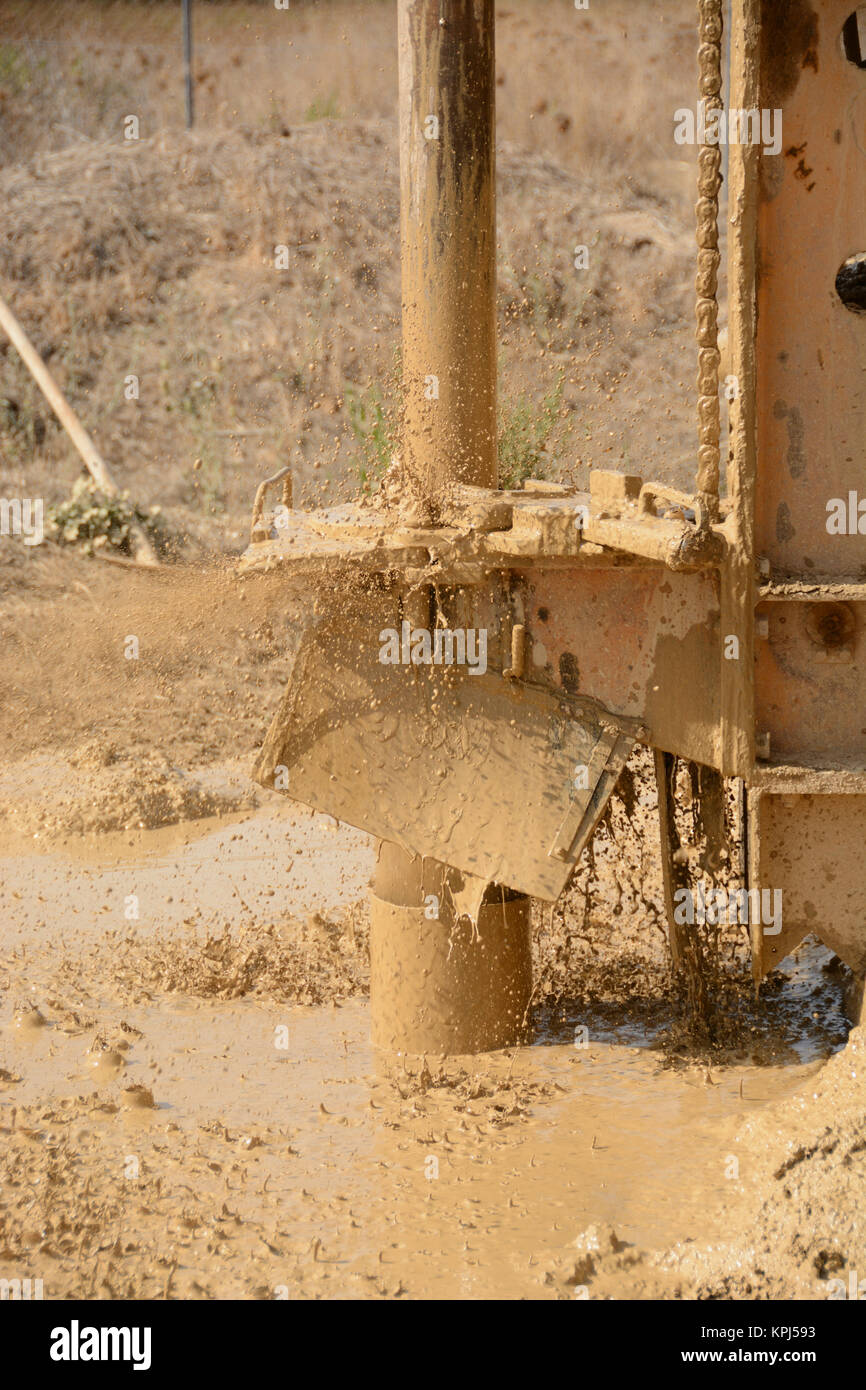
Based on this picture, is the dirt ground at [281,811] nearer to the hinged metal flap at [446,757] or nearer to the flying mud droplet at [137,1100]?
the flying mud droplet at [137,1100]

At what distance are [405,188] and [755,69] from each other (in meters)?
1.26

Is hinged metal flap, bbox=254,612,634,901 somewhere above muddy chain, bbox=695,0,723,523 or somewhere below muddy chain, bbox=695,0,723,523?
below

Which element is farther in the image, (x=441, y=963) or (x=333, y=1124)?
(x=441, y=963)

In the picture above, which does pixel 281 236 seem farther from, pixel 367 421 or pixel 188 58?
pixel 367 421

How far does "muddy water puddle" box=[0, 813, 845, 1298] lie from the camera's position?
12.7 feet

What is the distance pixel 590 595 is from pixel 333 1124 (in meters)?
1.92

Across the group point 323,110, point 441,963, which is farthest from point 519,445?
point 323,110

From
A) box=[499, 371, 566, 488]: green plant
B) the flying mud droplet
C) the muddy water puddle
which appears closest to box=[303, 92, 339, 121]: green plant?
box=[499, 371, 566, 488]: green plant

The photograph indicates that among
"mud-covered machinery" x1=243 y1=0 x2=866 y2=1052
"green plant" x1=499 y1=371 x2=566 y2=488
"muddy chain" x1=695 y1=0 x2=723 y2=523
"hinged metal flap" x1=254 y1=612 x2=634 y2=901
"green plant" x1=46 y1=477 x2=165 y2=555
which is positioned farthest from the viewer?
"green plant" x1=46 y1=477 x2=165 y2=555

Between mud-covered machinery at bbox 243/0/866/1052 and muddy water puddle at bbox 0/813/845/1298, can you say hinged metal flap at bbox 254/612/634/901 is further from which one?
muddy water puddle at bbox 0/813/845/1298

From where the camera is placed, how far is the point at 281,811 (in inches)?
314

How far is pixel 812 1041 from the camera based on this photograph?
520 cm

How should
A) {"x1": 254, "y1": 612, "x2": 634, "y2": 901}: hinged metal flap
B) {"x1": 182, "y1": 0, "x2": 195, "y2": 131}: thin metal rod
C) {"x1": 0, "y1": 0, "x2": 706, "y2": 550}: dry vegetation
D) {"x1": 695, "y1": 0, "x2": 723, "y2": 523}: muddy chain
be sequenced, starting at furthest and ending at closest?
{"x1": 182, "y1": 0, "x2": 195, "y2": 131}: thin metal rod → {"x1": 0, "y1": 0, "x2": 706, "y2": 550}: dry vegetation → {"x1": 254, "y1": 612, "x2": 634, "y2": 901}: hinged metal flap → {"x1": 695, "y1": 0, "x2": 723, "y2": 523}: muddy chain

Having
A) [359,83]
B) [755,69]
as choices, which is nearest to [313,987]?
[755,69]
